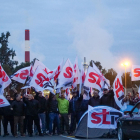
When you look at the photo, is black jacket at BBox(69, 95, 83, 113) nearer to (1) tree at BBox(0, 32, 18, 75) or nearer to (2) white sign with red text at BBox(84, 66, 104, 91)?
(2) white sign with red text at BBox(84, 66, 104, 91)

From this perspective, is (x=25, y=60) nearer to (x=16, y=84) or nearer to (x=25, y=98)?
(x=16, y=84)

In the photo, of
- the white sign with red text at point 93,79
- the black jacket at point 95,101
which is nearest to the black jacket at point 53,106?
the black jacket at point 95,101

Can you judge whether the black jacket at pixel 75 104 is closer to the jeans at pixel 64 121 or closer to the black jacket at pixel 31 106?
the jeans at pixel 64 121

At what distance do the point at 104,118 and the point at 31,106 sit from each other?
348 cm

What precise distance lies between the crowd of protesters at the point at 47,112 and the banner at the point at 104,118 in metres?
1.64

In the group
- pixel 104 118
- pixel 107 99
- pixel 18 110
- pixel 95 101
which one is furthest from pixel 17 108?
pixel 104 118

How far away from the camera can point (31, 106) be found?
1927 cm

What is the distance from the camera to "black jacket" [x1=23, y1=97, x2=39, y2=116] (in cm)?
1930

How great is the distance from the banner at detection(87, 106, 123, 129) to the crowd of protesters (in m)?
1.64

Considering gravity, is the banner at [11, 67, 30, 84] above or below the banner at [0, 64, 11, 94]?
above

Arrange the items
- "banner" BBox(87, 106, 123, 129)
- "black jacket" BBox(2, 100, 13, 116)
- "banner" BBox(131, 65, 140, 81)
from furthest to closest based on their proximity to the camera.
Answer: "banner" BBox(131, 65, 140, 81), "black jacket" BBox(2, 100, 13, 116), "banner" BBox(87, 106, 123, 129)

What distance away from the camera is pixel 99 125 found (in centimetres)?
1728

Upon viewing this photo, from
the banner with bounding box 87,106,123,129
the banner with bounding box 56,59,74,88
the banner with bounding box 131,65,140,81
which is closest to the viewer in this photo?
the banner with bounding box 87,106,123,129

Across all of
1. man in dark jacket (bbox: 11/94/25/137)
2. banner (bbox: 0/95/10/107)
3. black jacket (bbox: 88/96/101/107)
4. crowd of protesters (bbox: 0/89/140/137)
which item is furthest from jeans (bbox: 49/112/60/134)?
banner (bbox: 0/95/10/107)
